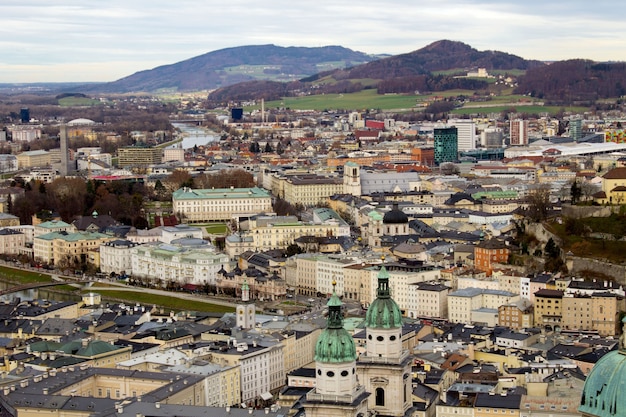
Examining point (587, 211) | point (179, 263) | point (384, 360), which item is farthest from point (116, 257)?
point (384, 360)

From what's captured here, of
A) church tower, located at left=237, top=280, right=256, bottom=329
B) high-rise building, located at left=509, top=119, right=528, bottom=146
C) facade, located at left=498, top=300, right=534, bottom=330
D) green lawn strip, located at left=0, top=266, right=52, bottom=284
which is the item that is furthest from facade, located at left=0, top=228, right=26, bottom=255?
high-rise building, located at left=509, top=119, right=528, bottom=146

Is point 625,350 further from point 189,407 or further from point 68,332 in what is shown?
point 68,332

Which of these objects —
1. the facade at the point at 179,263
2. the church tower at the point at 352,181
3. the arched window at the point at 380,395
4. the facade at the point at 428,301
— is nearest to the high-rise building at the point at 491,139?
the church tower at the point at 352,181

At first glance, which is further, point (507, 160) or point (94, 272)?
point (507, 160)

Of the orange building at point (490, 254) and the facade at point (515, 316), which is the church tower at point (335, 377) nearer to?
the facade at point (515, 316)

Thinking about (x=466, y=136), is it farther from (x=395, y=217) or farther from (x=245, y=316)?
(x=245, y=316)

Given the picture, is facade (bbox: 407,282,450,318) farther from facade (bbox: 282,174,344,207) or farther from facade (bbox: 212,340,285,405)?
facade (bbox: 282,174,344,207)

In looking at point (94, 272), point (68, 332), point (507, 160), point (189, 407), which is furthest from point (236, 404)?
point (507, 160)
